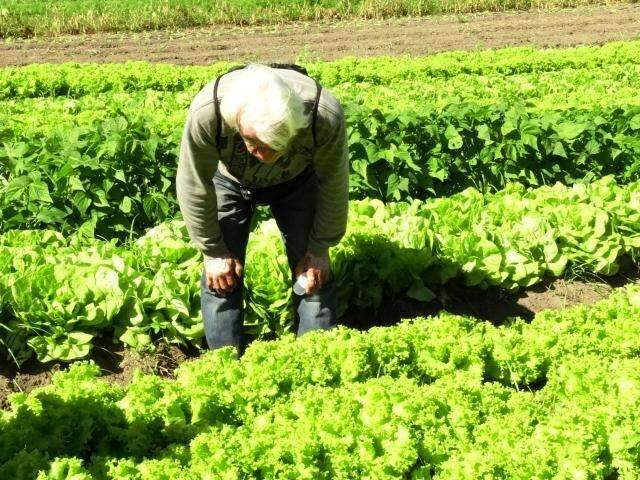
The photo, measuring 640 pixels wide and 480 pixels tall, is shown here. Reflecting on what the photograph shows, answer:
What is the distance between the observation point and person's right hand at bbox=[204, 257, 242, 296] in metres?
4.40

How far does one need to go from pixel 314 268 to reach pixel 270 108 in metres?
1.46

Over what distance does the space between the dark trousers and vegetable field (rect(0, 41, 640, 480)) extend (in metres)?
0.25

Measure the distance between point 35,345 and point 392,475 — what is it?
276cm

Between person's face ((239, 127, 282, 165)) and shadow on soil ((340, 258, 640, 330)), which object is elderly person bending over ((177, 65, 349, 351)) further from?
shadow on soil ((340, 258, 640, 330))

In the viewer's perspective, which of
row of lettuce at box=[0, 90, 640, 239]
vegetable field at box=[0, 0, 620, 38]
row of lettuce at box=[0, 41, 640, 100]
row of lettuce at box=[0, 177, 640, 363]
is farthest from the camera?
vegetable field at box=[0, 0, 620, 38]

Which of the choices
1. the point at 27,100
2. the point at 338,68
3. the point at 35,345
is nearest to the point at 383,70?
the point at 338,68

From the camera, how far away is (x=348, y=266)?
5.71 metres

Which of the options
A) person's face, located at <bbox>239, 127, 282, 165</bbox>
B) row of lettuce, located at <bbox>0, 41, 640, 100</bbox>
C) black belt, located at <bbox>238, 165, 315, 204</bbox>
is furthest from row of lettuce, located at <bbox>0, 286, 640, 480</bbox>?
row of lettuce, located at <bbox>0, 41, 640, 100</bbox>

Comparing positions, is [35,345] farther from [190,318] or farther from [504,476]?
[504,476]

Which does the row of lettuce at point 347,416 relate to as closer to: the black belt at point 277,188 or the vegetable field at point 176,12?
the black belt at point 277,188

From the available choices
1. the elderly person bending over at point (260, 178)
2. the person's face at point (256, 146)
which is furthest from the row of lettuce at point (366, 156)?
the person's face at point (256, 146)

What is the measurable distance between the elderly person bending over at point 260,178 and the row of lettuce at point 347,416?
1.61 ft

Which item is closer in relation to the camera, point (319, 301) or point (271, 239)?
point (319, 301)

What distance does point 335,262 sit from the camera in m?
5.57
